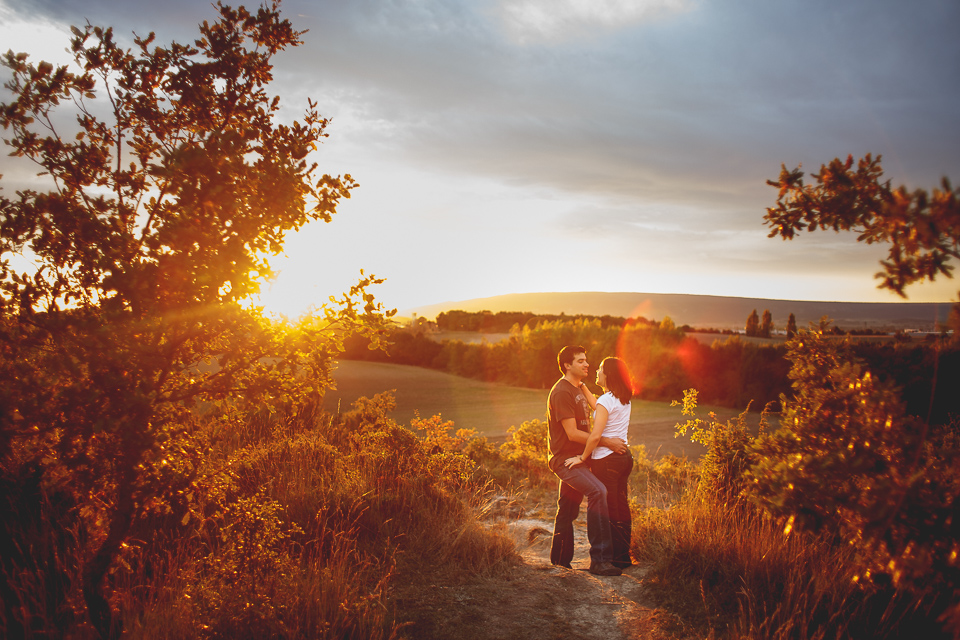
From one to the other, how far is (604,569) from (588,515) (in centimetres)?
50

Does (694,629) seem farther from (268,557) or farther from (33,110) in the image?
(33,110)

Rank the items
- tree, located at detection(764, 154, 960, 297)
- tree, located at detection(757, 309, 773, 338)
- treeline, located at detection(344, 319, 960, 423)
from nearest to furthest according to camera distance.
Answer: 1. tree, located at detection(764, 154, 960, 297)
2. treeline, located at detection(344, 319, 960, 423)
3. tree, located at detection(757, 309, 773, 338)

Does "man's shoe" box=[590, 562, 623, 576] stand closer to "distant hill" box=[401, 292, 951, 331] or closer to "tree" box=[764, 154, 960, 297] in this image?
"tree" box=[764, 154, 960, 297]

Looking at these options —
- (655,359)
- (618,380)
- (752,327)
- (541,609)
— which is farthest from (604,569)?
(752,327)

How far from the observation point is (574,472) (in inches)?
210

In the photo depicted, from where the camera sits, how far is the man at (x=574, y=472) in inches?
205

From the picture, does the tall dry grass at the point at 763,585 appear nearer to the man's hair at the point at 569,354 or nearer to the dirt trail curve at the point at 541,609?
the dirt trail curve at the point at 541,609

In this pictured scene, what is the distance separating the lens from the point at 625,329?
28.7 m

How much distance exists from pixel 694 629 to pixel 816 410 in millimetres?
2144

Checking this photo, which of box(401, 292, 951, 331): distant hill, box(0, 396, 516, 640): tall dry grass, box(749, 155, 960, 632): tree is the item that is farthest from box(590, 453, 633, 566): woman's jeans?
box(401, 292, 951, 331): distant hill

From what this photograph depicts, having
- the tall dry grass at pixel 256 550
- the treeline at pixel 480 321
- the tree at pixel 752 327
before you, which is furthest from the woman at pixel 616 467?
the treeline at pixel 480 321

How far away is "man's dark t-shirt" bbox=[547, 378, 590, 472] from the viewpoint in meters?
5.46

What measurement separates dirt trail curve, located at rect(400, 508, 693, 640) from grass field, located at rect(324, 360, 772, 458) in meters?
10.2

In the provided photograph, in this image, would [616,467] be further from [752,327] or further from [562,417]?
[752,327]
